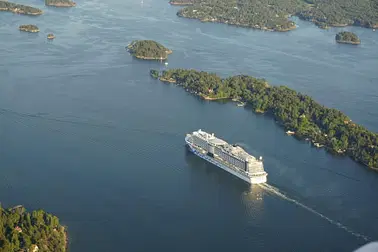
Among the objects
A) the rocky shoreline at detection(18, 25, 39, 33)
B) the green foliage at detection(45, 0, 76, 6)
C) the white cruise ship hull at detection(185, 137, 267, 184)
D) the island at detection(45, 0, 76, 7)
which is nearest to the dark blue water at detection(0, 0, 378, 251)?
the white cruise ship hull at detection(185, 137, 267, 184)

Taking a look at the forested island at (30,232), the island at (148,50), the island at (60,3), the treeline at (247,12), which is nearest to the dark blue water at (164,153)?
the forested island at (30,232)

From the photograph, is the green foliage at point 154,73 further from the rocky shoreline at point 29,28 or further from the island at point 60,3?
the island at point 60,3

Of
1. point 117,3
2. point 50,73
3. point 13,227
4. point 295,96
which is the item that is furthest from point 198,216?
point 117,3

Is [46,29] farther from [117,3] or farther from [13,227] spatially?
[13,227]

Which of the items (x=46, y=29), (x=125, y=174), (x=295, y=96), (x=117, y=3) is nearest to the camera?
(x=125, y=174)

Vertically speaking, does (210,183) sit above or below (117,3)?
below

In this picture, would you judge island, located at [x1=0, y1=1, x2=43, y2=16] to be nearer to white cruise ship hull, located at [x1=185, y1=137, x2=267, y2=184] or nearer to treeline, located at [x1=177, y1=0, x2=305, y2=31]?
treeline, located at [x1=177, y1=0, x2=305, y2=31]
